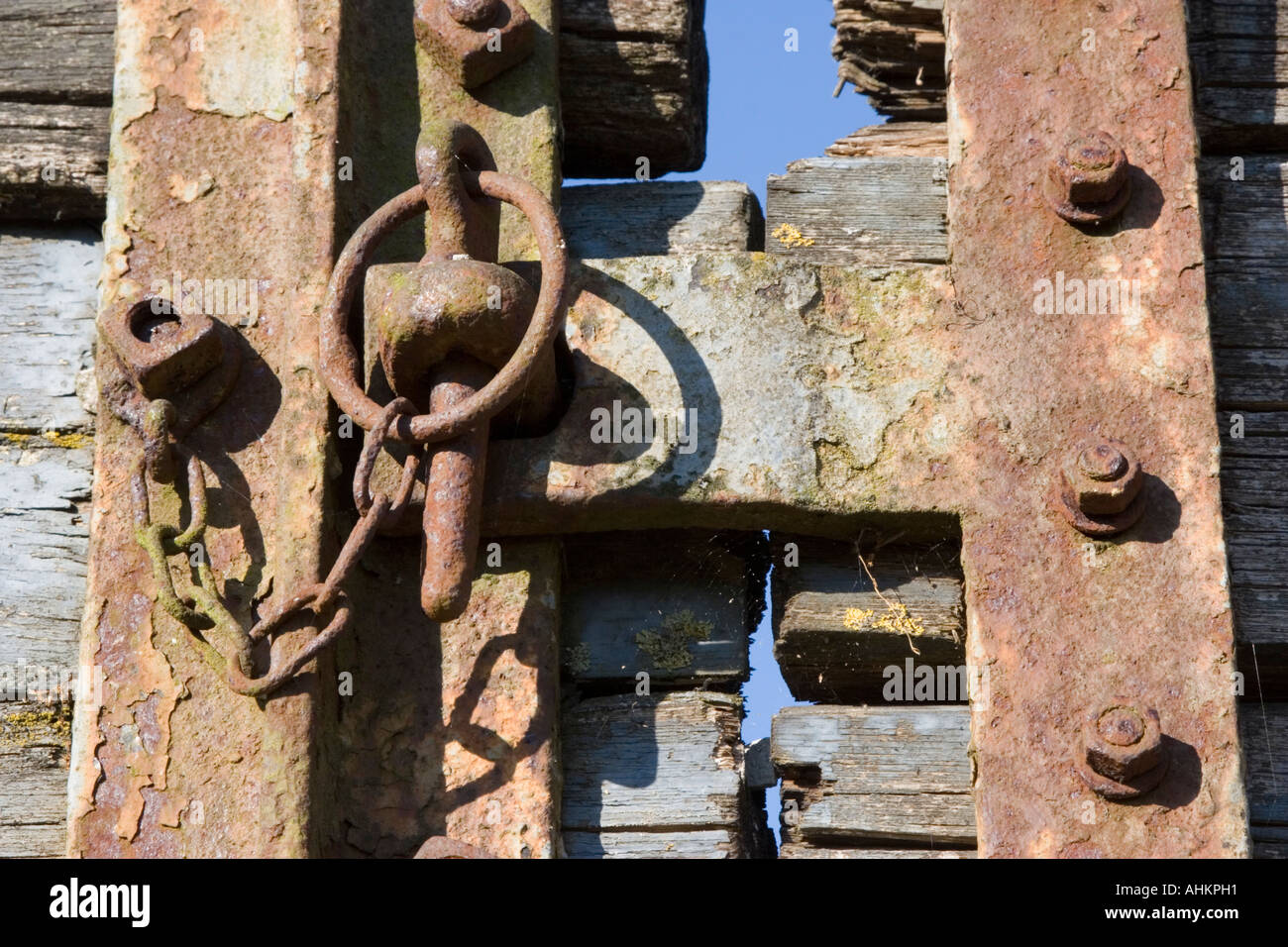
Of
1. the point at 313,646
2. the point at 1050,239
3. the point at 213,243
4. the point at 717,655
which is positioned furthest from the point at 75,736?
the point at 1050,239

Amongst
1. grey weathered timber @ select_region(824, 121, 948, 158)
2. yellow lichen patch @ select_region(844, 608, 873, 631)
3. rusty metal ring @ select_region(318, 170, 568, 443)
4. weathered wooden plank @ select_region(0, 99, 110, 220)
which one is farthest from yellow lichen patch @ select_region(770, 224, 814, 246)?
weathered wooden plank @ select_region(0, 99, 110, 220)

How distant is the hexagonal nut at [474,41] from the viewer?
234cm

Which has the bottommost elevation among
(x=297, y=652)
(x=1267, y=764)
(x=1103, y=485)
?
(x=1267, y=764)

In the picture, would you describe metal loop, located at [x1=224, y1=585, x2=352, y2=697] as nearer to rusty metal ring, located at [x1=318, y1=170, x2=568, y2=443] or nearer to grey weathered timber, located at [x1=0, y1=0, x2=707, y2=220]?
rusty metal ring, located at [x1=318, y1=170, x2=568, y2=443]

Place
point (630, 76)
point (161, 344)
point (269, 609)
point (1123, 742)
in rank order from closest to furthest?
point (1123, 742)
point (269, 609)
point (161, 344)
point (630, 76)

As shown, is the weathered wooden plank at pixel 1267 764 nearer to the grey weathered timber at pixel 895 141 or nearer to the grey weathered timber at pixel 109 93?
the grey weathered timber at pixel 895 141

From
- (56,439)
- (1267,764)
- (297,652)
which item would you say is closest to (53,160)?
(56,439)

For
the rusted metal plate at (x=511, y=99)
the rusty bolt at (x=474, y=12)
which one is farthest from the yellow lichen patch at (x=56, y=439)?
the rusty bolt at (x=474, y=12)

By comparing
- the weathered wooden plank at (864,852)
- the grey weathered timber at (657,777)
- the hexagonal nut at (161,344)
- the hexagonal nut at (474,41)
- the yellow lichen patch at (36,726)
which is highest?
the hexagonal nut at (474,41)

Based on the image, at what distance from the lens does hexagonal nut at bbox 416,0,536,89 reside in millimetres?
2336

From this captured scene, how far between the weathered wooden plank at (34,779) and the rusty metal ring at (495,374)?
62 centimetres

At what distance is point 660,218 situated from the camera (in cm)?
243

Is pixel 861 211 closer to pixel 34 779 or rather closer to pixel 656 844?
pixel 656 844

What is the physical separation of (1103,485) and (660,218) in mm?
753
